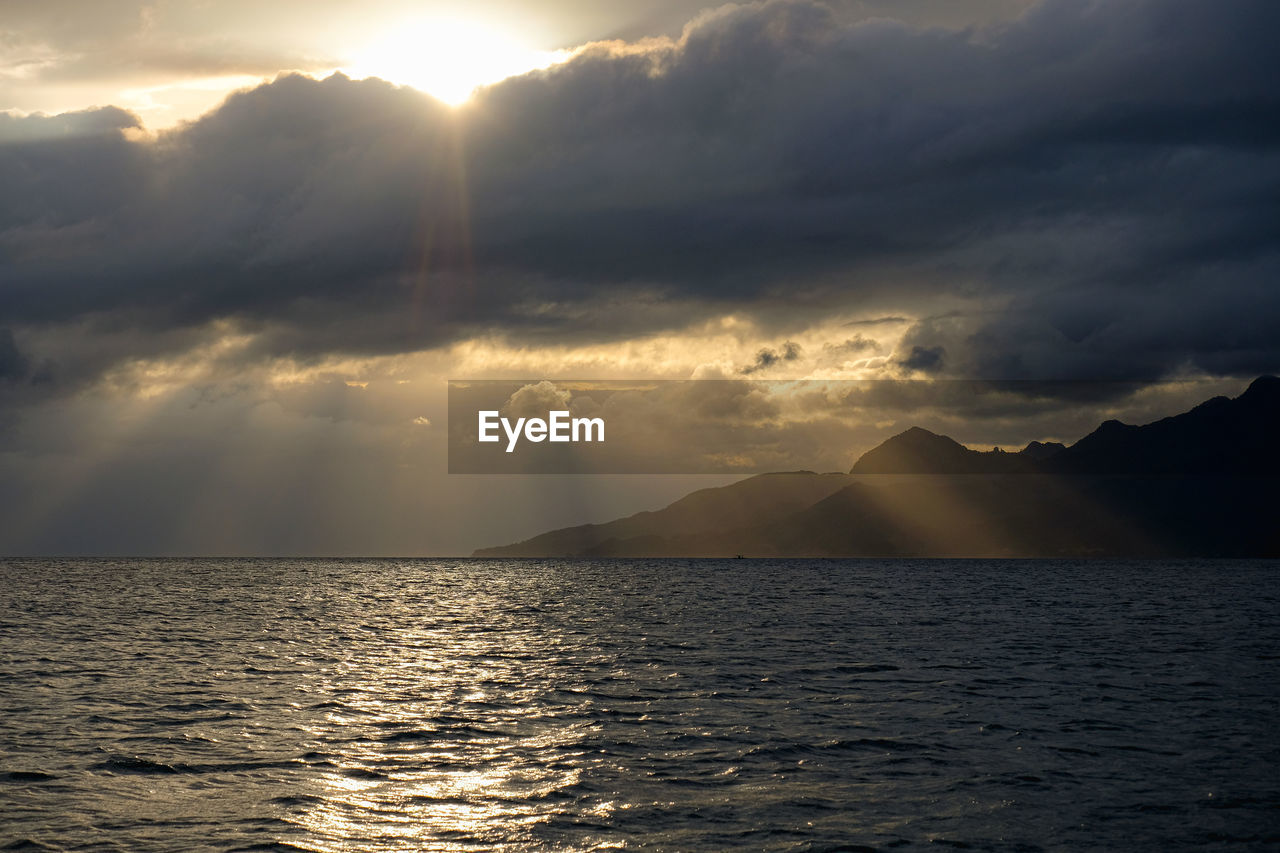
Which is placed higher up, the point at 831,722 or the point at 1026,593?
the point at 831,722

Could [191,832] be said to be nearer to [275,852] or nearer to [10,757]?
[275,852]

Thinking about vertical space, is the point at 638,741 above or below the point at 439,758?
below

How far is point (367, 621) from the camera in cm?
8750

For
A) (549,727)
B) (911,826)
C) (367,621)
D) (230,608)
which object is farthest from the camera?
(230,608)

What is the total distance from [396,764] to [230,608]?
8083cm

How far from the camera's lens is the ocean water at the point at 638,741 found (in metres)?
23.9

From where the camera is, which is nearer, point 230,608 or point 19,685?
point 19,685

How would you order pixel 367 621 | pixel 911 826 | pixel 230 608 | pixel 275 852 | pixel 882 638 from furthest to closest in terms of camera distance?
pixel 230 608
pixel 367 621
pixel 882 638
pixel 911 826
pixel 275 852

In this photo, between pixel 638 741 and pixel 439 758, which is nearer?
pixel 439 758

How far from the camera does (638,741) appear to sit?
110 feet

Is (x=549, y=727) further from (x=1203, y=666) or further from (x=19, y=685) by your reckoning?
(x=1203, y=666)

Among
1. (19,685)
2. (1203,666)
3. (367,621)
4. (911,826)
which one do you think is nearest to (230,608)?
(367,621)

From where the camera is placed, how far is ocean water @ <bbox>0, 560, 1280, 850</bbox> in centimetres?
2388

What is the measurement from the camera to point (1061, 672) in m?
52.0
